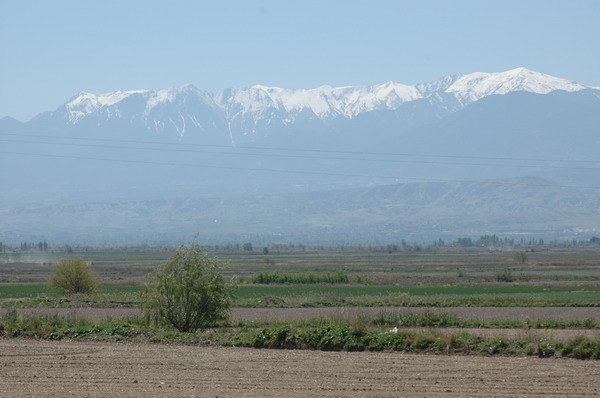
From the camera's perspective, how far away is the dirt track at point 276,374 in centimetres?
1984

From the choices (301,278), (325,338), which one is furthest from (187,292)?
(301,278)

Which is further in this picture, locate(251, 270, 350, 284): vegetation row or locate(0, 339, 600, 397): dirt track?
locate(251, 270, 350, 284): vegetation row

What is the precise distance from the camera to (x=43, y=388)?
20281 mm

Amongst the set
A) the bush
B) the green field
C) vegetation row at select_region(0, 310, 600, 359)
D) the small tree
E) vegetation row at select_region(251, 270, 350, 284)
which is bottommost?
vegetation row at select_region(251, 270, 350, 284)

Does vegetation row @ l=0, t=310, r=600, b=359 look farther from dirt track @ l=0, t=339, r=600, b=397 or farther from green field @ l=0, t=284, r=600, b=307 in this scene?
green field @ l=0, t=284, r=600, b=307

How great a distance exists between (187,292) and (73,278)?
31.1 metres

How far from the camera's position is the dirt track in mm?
19844

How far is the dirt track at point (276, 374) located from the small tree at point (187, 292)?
3.94 m

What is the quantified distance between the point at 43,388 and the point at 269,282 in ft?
197

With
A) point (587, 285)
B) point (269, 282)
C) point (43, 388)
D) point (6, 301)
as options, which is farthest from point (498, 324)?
point (269, 282)

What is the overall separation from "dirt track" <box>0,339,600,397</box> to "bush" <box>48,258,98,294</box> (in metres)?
33.4

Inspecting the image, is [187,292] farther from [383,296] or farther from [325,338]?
[383,296]

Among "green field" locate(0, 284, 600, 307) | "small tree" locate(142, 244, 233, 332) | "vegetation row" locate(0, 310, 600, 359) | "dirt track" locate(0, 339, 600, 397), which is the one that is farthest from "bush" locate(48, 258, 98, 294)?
"dirt track" locate(0, 339, 600, 397)

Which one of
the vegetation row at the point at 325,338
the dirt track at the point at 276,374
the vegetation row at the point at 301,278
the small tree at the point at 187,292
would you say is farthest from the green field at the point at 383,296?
the dirt track at the point at 276,374
